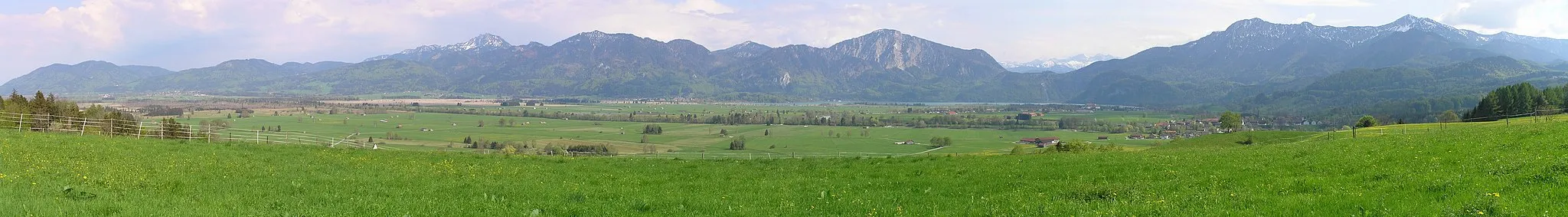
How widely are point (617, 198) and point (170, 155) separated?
19.4 m

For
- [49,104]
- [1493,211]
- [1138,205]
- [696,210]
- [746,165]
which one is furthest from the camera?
[49,104]

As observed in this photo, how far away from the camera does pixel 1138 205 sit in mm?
12703

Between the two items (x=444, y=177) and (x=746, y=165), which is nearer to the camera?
(x=444, y=177)

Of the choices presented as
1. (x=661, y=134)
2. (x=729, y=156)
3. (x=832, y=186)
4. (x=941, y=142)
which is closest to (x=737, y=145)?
(x=661, y=134)

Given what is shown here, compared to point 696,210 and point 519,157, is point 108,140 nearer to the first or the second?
point 519,157

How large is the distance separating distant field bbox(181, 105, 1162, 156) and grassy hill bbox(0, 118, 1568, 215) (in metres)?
68.8

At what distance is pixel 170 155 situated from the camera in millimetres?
25953

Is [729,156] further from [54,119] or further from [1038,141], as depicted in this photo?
[1038,141]

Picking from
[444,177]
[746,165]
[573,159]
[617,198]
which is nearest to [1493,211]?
[617,198]

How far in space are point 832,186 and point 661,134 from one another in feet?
387

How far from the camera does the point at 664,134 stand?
136 metres

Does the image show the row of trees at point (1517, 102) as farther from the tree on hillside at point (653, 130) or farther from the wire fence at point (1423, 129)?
the tree on hillside at point (653, 130)

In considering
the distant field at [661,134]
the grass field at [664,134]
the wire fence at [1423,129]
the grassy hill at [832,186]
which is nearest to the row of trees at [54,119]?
the grassy hill at [832,186]

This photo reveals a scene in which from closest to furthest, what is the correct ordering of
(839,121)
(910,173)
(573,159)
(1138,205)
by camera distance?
(1138,205), (910,173), (573,159), (839,121)
